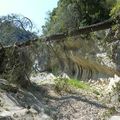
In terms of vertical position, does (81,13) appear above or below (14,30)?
above

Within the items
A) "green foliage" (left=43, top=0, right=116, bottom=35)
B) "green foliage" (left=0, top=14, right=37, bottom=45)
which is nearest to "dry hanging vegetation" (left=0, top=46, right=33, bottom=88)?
"green foliage" (left=0, top=14, right=37, bottom=45)

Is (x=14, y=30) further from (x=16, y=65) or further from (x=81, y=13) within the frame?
(x=81, y=13)

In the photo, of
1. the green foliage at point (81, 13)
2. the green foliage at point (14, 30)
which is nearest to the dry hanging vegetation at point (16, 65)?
the green foliage at point (14, 30)

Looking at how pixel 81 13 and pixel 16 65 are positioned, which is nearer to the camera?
pixel 16 65

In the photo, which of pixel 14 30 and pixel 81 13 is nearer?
pixel 14 30

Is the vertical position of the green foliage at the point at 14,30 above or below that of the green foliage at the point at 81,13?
below

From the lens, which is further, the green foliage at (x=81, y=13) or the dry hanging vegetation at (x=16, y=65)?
the green foliage at (x=81, y=13)

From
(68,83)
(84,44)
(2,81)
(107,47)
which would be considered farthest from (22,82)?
(84,44)

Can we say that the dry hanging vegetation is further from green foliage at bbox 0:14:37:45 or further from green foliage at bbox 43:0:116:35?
green foliage at bbox 43:0:116:35

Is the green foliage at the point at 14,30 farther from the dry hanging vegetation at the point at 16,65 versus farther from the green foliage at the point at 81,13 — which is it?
the green foliage at the point at 81,13

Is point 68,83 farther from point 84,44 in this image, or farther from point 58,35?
point 84,44

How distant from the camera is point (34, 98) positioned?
46.2ft

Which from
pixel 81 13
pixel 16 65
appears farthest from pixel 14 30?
pixel 81 13

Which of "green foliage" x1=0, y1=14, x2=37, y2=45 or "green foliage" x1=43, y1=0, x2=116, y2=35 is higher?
"green foliage" x1=43, y1=0, x2=116, y2=35
